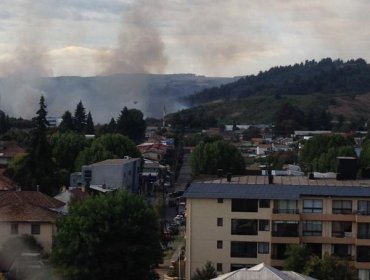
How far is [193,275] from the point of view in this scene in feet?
92.5

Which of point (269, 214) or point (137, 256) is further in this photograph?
point (269, 214)

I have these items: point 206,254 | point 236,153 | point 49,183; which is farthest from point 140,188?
point 206,254

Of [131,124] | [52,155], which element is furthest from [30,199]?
[131,124]

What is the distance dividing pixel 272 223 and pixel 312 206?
1.43 metres

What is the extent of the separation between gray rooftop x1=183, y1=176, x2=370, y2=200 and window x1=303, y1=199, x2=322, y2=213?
27cm

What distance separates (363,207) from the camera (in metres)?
28.2

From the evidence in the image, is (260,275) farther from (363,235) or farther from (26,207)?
(26,207)

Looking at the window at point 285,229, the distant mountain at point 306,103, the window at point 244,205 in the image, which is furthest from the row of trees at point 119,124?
the window at point 285,229

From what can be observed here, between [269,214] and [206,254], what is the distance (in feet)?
8.18

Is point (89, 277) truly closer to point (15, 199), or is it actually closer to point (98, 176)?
A: point (15, 199)

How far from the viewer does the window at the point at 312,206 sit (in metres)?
28.3

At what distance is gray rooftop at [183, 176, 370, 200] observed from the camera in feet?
92.3

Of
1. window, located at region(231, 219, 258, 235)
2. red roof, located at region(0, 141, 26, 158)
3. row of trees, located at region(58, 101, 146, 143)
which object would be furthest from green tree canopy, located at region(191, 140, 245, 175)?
window, located at region(231, 219, 258, 235)

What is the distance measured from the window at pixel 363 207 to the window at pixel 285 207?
80.5 inches
